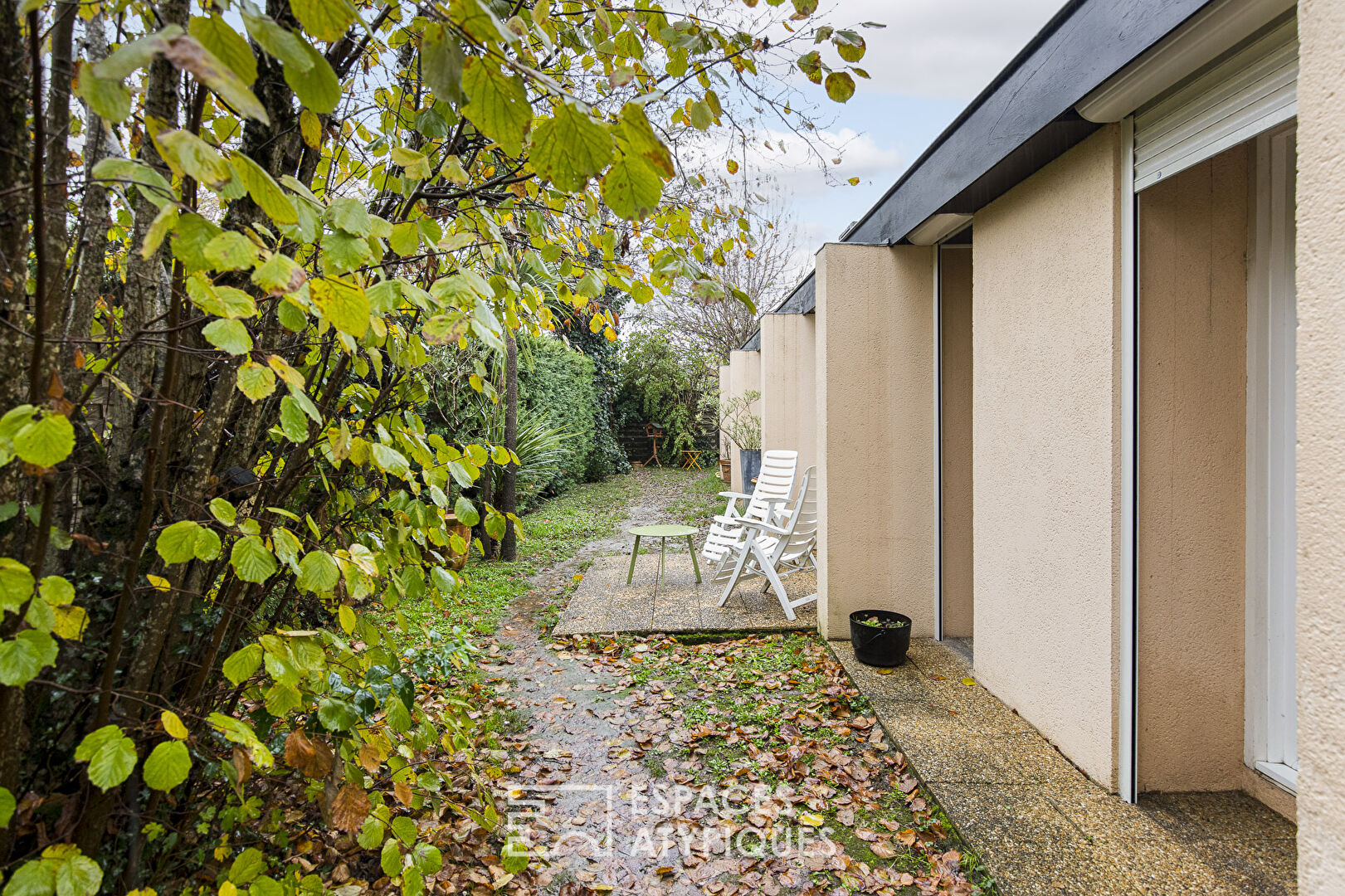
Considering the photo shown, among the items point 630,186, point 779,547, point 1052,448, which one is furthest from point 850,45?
point 779,547

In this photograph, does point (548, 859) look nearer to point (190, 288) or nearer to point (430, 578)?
point (430, 578)

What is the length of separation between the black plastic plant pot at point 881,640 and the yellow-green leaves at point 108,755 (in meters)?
3.66

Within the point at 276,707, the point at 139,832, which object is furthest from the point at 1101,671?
the point at 139,832

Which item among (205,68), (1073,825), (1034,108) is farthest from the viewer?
(1034,108)

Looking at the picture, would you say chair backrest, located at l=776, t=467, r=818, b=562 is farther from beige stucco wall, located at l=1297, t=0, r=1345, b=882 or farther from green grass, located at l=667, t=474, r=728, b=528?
beige stucco wall, located at l=1297, t=0, r=1345, b=882

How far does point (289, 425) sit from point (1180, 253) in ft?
9.56

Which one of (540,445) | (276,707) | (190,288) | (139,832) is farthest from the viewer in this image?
(540,445)

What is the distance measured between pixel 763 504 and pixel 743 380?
7.11 m

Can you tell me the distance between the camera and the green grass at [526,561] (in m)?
5.44

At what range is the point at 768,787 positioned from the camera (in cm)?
305

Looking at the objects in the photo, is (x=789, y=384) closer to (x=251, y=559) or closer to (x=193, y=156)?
(x=251, y=559)

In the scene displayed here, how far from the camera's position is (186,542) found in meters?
1.12

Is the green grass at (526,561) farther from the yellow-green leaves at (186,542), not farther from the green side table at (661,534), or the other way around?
the green side table at (661,534)

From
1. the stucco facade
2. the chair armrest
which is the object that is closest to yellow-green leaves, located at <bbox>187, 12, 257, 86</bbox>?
the chair armrest
